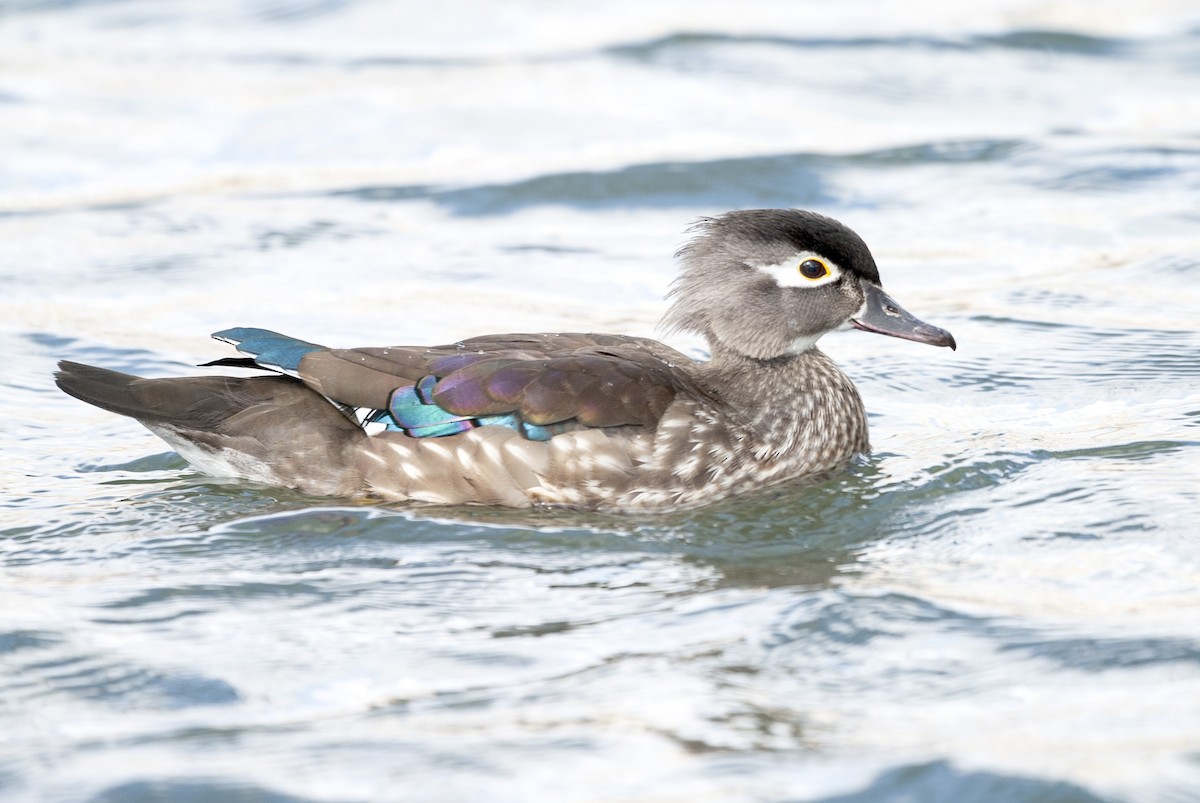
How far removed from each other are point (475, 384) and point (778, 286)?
1492mm

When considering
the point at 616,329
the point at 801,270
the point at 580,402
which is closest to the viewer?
the point at 580,402

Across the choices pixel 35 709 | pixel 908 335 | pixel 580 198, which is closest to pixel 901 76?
pixel 580 198

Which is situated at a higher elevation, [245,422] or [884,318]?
[884,318]

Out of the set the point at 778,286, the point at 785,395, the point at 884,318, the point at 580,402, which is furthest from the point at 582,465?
the point at 884,318

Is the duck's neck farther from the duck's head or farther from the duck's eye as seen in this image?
the duck's eye

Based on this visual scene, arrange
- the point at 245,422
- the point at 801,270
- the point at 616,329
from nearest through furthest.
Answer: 1. the point at 245,422
2. the point at 801,270
3. the point at 616,329

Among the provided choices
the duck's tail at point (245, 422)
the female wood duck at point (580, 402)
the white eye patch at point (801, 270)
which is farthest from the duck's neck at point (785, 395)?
the duck's tail at point (245, 422)

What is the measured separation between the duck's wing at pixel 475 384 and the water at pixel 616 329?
0.44 meters

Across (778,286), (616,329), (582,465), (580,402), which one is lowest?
(582,465)

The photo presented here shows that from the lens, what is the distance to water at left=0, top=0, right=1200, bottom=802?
5.39 meters

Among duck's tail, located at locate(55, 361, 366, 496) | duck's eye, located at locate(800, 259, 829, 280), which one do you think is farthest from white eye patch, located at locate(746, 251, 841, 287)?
duck's tail, located at locate(55, 361, 366, 496)

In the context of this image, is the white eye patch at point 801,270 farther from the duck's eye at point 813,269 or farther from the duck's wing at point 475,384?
the duck's wing at point 475,384

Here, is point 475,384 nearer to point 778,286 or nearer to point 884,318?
point 778,286

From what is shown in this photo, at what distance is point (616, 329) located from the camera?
1036 cm
